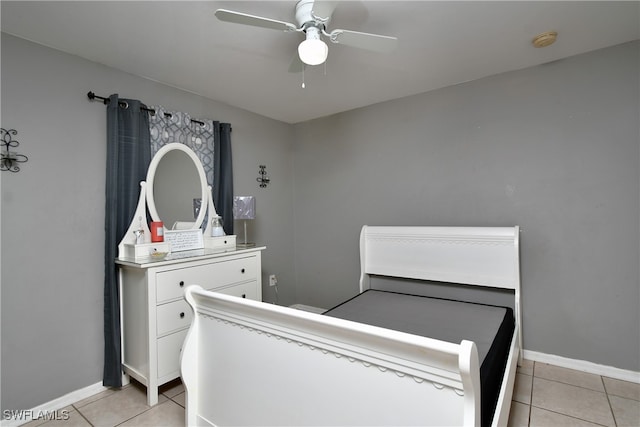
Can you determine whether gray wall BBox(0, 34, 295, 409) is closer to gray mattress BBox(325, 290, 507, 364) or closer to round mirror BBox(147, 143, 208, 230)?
round mirror BBox(147, 143, 208, 230)

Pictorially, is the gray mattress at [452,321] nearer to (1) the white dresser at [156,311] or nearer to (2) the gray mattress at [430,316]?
(2) the gray mattress at [430,316]

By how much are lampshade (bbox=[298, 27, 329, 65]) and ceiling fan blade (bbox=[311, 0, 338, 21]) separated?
0.35 ft

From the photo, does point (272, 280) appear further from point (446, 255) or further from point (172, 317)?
point (446, 255)

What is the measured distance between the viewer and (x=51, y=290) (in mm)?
1977

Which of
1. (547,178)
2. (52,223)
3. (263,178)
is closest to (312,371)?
(52,223)

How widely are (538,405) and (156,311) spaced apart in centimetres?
253

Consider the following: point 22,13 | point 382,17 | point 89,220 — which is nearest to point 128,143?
point 89,220

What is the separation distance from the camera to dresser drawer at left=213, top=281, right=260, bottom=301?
2.49 m

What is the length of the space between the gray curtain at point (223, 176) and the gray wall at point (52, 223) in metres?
0.76

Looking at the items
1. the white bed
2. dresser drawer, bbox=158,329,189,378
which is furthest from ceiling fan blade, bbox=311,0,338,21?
dresser drawer, bbox=158,329,189,378

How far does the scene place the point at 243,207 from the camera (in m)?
2.83

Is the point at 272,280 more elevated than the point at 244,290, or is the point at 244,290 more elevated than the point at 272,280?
the point at 244,290

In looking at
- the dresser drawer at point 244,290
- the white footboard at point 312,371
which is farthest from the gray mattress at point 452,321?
the dresser drawer at point 244,290

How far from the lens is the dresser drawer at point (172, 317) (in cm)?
203
